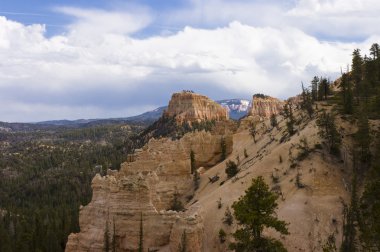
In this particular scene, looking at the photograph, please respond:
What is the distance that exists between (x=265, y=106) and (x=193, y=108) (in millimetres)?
26319

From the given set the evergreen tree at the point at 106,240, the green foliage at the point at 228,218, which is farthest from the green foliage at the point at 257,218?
the evergreen tree at the point at 106,240

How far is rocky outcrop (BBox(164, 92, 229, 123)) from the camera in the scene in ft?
566

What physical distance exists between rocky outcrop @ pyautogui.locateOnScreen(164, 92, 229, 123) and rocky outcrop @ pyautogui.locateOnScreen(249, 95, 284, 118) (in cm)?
1430

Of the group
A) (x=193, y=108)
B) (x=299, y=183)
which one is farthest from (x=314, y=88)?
(x=193, y=108)

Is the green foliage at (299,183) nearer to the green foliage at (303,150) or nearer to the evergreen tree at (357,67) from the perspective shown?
the green foliage at (303,150)

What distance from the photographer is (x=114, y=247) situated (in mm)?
38875

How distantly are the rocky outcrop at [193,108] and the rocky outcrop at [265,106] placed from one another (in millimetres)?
14304

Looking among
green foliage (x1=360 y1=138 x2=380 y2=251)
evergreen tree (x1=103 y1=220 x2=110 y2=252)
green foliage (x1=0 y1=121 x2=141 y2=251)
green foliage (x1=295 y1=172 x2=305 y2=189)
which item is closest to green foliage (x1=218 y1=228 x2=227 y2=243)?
green foliage (x1=295 y1=172 x2=305 y2=189)

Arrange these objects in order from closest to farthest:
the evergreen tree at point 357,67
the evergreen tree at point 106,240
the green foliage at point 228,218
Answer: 1. the evergreen tree at point 106,240
2. the green foliage at point 228,218
3. the evergreen tree at point 357,67

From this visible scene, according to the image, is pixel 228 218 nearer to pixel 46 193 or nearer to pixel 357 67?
pixel 357 67

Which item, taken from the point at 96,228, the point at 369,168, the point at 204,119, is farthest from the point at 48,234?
the point at 204,119

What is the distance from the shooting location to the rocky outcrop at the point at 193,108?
173 meters

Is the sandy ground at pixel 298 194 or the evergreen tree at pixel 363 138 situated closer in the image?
the sandy ground at pixel 298 194

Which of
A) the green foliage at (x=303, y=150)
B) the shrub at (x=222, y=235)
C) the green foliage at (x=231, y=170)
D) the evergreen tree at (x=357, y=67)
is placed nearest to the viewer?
the shrub at (x=222, y=235)
